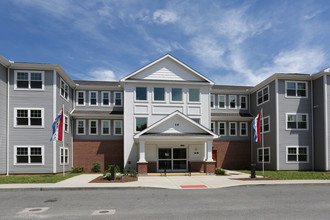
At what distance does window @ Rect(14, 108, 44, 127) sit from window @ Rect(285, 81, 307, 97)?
69.1 ft

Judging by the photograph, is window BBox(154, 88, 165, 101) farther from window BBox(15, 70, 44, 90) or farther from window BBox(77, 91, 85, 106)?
window BBox(15, 70, 44, 90)

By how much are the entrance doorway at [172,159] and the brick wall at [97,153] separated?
5108 mm

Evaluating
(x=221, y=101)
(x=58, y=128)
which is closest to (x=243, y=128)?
(x=221, y=101)

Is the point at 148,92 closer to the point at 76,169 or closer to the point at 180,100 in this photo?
the point at 180,100

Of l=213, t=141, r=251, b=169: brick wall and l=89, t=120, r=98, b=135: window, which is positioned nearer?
l=89, t=120, r=98, b=135: window

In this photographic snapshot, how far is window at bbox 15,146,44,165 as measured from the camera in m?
22.7

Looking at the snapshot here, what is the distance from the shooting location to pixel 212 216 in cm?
872

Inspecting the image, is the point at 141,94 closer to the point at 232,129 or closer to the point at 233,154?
the point at 232,129

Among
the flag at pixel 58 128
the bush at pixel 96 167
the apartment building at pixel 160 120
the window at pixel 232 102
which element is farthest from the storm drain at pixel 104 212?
the window at pixel 232 102

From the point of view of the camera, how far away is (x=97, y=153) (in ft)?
93.1

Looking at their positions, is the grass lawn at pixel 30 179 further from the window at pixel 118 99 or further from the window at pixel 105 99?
the window at pixel 118 99

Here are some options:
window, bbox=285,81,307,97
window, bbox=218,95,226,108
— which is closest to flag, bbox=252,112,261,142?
window, bbox=285,81,307,97

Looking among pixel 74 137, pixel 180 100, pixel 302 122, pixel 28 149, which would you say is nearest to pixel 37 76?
pixel 28 149

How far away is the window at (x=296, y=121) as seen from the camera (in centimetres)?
2650
